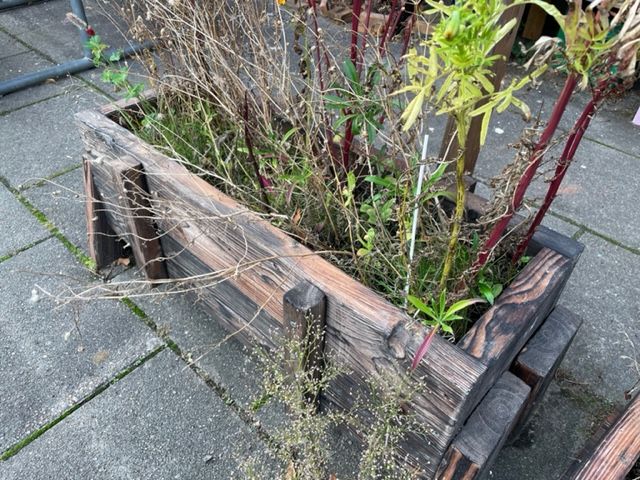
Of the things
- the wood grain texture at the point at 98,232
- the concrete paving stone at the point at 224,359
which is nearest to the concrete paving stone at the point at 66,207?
the wood grain texture at the point at 98,232

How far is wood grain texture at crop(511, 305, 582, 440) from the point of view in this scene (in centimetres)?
141

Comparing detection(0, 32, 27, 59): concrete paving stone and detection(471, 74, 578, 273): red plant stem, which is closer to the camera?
detection(471, 74, 578, 273): red plant stem

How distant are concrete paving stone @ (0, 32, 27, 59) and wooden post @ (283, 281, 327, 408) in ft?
12.1

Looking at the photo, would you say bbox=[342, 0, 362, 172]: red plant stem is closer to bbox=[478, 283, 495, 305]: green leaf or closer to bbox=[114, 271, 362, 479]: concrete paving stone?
bbox=[478, 283, 495, 305]: green leaf

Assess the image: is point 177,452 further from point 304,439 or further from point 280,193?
point 280,193

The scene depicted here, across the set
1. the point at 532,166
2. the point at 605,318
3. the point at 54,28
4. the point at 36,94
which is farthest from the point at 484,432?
the point at 54,28

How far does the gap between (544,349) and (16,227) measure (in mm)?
2312

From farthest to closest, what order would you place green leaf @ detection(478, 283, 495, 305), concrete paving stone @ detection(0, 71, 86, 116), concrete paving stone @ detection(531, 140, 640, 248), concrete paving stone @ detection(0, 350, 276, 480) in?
1. concrete paving stone @ detection(0, 71, 86, 116)
2. concrete paving stone @ detection(531, 140, 640, 248)
3. concrete paving stone @ detection(0, 350, 276, 480)
4. green leaf @ detection(478, 283, 495, 305)

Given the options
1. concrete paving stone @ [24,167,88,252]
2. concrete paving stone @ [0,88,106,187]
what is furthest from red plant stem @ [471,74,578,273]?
concrete paving stone @ [0,88,106,187]

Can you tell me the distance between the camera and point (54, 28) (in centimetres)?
443

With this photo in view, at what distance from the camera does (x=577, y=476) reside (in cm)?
117

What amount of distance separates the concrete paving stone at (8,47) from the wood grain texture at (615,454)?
438 centimetres

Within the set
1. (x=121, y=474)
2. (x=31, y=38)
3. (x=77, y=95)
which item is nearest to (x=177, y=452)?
(x=121, y=474)

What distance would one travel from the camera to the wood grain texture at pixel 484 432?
1.26 metres
